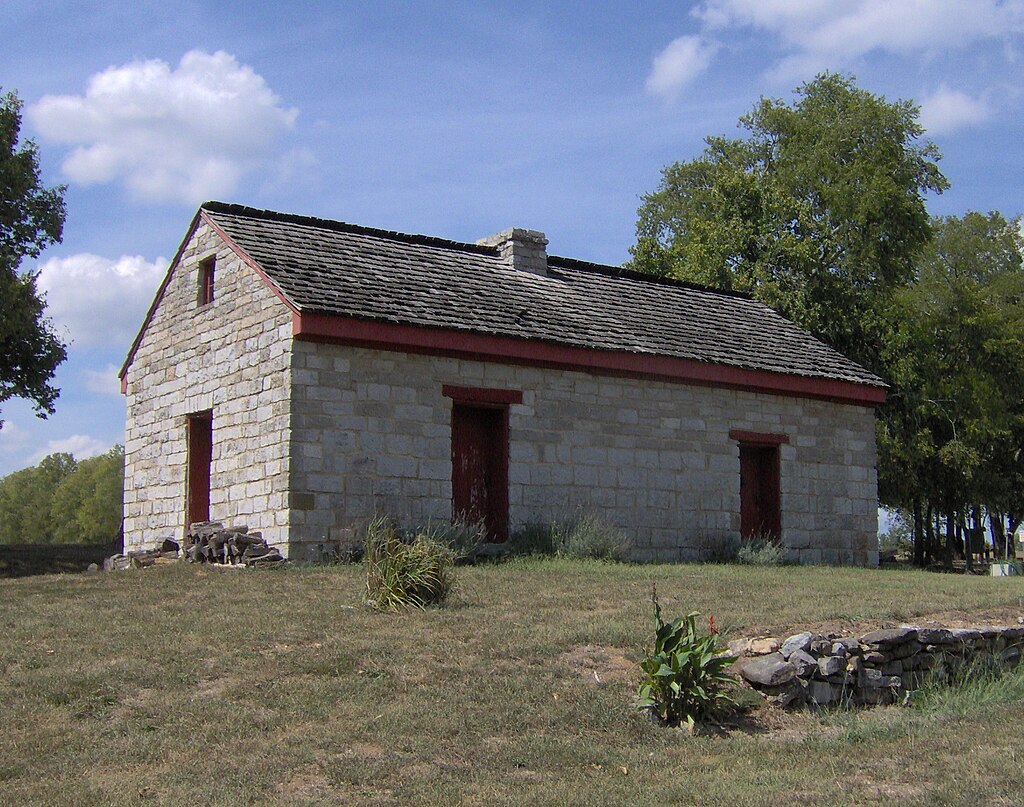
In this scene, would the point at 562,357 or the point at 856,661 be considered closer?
the point at 856,661

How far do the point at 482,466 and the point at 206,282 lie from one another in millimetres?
5520

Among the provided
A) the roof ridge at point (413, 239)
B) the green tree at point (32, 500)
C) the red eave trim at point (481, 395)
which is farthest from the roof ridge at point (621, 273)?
the green tree at point (32, 500)

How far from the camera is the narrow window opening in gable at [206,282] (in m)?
19.0

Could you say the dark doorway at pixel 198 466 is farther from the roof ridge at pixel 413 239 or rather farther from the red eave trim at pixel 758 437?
the red eave trim at pixel 758 437

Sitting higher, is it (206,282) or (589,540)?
(206,282)

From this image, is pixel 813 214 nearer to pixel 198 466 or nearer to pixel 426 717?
pixel 198 466

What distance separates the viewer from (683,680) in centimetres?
890

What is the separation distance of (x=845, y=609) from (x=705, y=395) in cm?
837

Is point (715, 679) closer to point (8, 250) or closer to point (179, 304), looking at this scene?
point (179, 304)

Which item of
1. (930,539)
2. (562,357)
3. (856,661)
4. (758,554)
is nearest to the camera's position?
(856,661)

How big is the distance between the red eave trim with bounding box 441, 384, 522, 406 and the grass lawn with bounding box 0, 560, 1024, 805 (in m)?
4.95

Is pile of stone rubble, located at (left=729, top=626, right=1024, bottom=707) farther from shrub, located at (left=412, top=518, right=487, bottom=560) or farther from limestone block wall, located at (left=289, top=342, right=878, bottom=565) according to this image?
limestone block wall, located at (left=289, top=342, right=878, bottom=565)

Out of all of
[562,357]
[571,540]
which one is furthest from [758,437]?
[571,540]

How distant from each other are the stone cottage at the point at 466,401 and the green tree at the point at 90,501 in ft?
136
